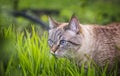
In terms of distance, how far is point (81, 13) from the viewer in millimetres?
9883

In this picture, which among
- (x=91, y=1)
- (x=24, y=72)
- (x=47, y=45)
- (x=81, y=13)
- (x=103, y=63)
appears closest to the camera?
(x=24, y=72)

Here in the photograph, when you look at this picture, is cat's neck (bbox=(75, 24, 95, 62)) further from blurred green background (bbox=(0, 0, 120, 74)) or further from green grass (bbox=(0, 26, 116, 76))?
blurred green background (bbox=(0, 0, 120, 74))

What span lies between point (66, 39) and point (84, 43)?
195 mm

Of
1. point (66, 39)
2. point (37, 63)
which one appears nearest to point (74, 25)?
point (66, 39)

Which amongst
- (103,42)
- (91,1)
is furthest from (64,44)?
(91,1)

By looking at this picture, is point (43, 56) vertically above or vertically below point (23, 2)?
below

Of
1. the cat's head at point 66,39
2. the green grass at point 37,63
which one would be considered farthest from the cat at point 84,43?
the green grass at point 37,63

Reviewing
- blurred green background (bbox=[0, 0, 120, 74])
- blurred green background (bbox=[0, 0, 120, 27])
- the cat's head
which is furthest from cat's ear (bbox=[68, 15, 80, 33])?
blurred green background (bbox=[0, 0, 120, 27])

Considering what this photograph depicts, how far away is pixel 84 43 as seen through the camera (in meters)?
4.80

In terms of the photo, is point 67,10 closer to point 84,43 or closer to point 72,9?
point 72,9

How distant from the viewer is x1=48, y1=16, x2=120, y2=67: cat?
15.6 ft

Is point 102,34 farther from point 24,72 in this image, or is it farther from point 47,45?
point 24,72

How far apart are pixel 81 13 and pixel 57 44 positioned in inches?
201

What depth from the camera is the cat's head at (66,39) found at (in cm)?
477
